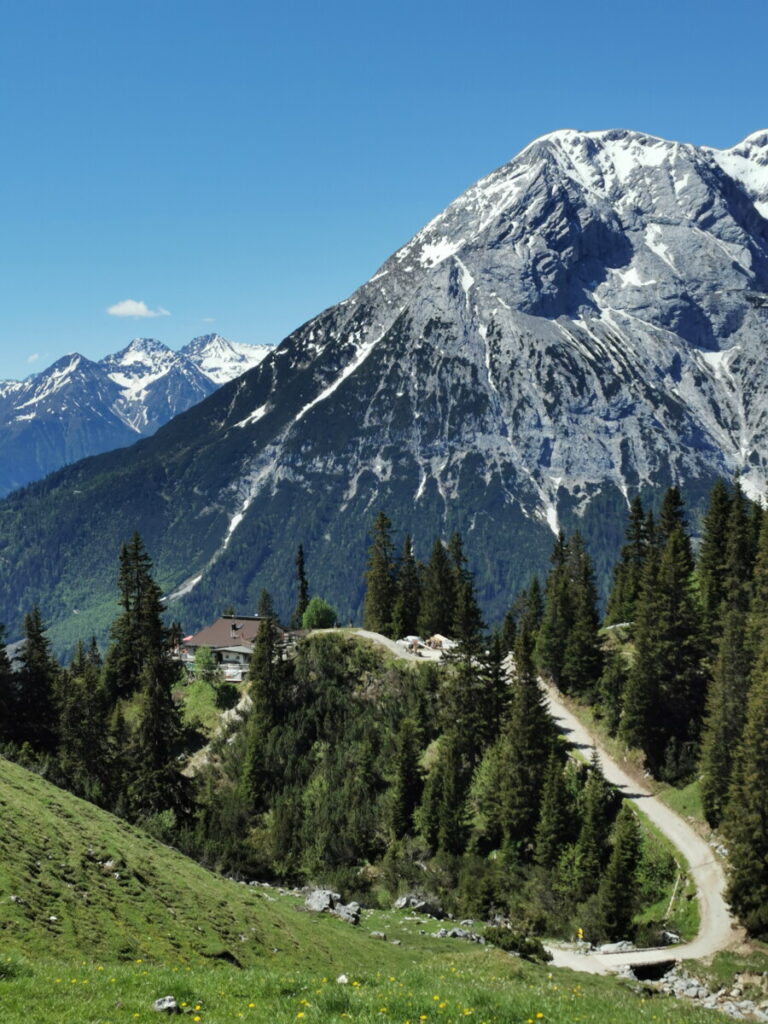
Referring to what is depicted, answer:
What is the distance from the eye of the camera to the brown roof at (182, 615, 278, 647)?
120 meters

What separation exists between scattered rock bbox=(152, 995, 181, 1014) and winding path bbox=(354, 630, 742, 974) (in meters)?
33.6

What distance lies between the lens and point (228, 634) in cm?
12194

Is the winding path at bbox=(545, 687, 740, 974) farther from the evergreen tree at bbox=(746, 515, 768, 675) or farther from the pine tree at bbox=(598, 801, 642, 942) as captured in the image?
the evergreen tree at bbox=(746, 515, 768, 675)


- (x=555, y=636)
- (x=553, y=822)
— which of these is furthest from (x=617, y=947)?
(x=555, y=636)

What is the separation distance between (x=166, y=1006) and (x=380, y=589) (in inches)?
3755

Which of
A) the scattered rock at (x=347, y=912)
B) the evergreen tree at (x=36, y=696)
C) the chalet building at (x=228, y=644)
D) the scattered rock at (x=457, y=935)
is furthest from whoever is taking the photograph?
the chalet building at (x=228, y=644)

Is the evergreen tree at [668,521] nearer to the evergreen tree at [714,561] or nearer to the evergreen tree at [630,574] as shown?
the evergreen tree at [630,574]

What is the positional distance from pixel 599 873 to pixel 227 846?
29.6 metres

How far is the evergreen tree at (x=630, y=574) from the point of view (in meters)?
110

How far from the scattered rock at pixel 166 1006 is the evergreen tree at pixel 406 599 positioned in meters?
90.7

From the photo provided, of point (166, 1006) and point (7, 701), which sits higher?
point (7, 701)

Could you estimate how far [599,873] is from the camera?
65.7m

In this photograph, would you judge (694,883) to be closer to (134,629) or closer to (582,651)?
(582,651)

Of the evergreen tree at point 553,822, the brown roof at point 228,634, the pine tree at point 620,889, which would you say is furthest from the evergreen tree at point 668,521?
the pine tree at point 620,889
